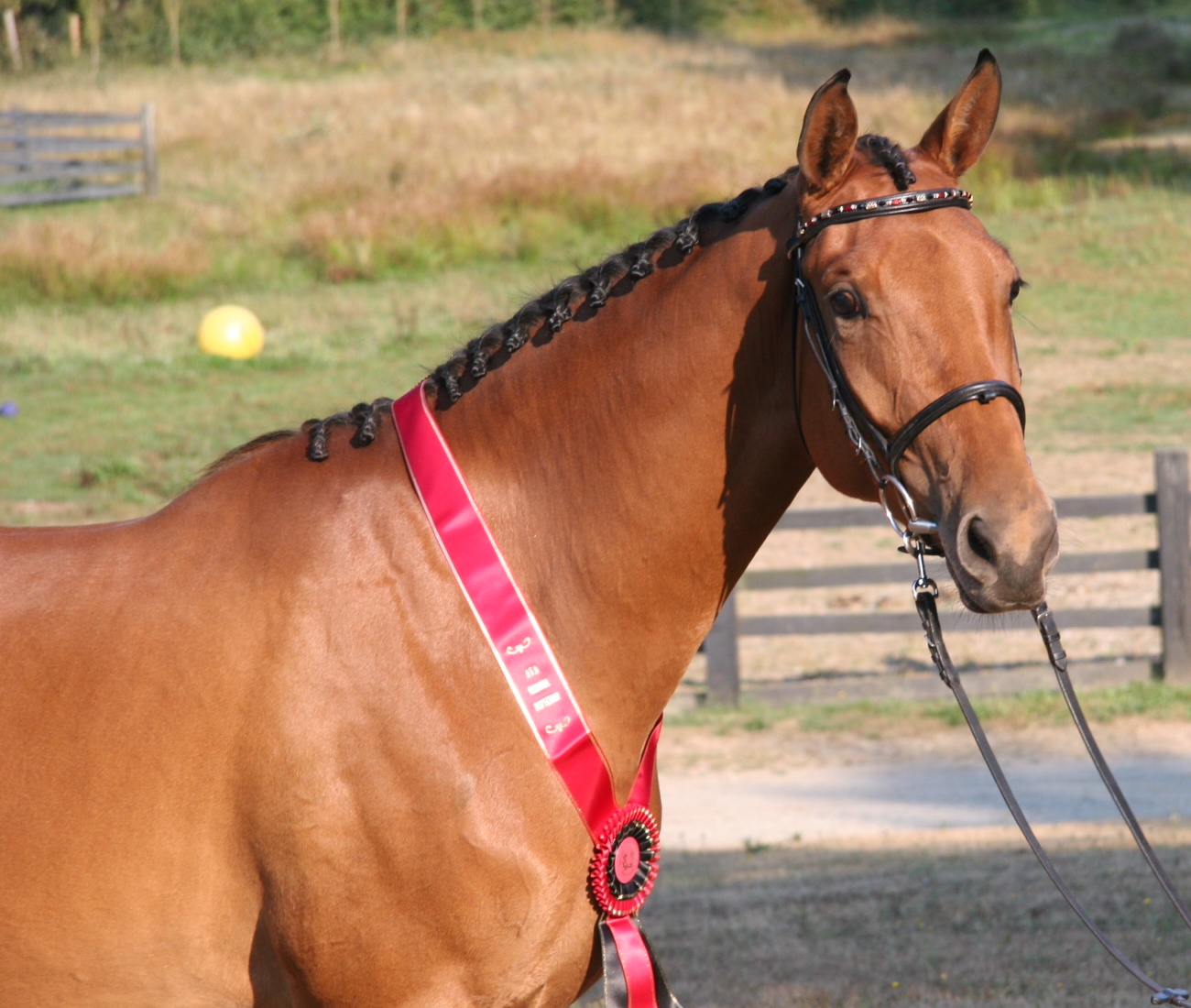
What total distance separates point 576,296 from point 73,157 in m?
27.7

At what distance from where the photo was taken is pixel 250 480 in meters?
2.66

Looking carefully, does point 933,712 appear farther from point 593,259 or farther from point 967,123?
point 593,259

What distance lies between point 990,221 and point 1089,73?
15.7m

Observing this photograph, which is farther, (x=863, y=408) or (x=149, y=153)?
(x=149, y=153)

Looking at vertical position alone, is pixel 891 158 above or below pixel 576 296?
above

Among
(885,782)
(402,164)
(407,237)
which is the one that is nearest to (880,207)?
Answer: (885,782)

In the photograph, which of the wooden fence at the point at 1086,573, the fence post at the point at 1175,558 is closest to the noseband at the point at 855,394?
the wooden fence at the point at 1086,573

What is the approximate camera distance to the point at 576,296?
8.77ft

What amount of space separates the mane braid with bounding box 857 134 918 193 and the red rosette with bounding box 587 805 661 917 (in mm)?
1192

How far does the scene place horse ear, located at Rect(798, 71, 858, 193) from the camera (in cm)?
233

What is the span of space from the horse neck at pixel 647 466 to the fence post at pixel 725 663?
6.60 metres

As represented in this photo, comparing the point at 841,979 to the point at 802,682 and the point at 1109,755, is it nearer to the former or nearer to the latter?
the point at 1109,755

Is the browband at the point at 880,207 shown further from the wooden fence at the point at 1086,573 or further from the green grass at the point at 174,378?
the green grass at the point at 174,378

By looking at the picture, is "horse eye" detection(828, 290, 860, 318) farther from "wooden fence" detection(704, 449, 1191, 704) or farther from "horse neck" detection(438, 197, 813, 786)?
"wooden fence" detection(704, 449, 1191, 704)
